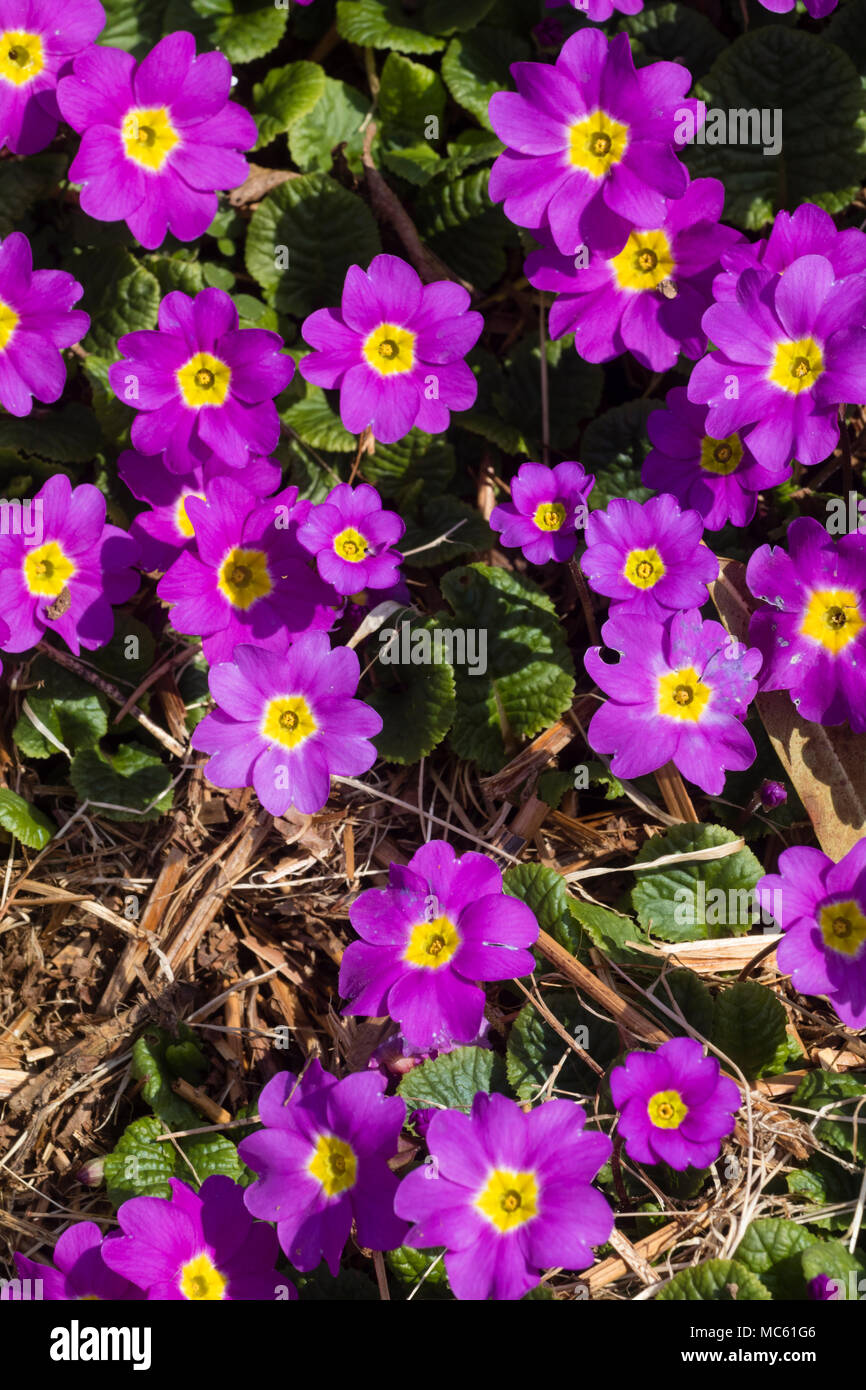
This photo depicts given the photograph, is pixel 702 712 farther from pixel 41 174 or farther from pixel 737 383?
pixel 41 174

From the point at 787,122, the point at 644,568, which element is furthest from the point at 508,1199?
the point at 787,122

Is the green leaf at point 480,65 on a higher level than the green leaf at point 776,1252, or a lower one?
higher

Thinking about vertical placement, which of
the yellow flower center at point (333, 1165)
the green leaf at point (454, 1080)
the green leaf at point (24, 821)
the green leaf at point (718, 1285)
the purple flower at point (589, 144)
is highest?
the purple flower at point (589, 144)

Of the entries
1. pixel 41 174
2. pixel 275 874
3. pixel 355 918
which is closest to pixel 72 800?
pixel 275 874

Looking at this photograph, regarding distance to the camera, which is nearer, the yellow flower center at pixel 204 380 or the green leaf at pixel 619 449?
the yellow flower center at pixel 204 380

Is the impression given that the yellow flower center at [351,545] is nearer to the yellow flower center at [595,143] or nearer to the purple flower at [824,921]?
the yellow flower center at [595,143]

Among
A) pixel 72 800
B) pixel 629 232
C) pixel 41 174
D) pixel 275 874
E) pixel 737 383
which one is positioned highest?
pixel 41 174

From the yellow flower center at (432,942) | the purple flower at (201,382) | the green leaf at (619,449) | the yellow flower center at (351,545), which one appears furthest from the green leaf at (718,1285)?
the purple flower at (201,382)
